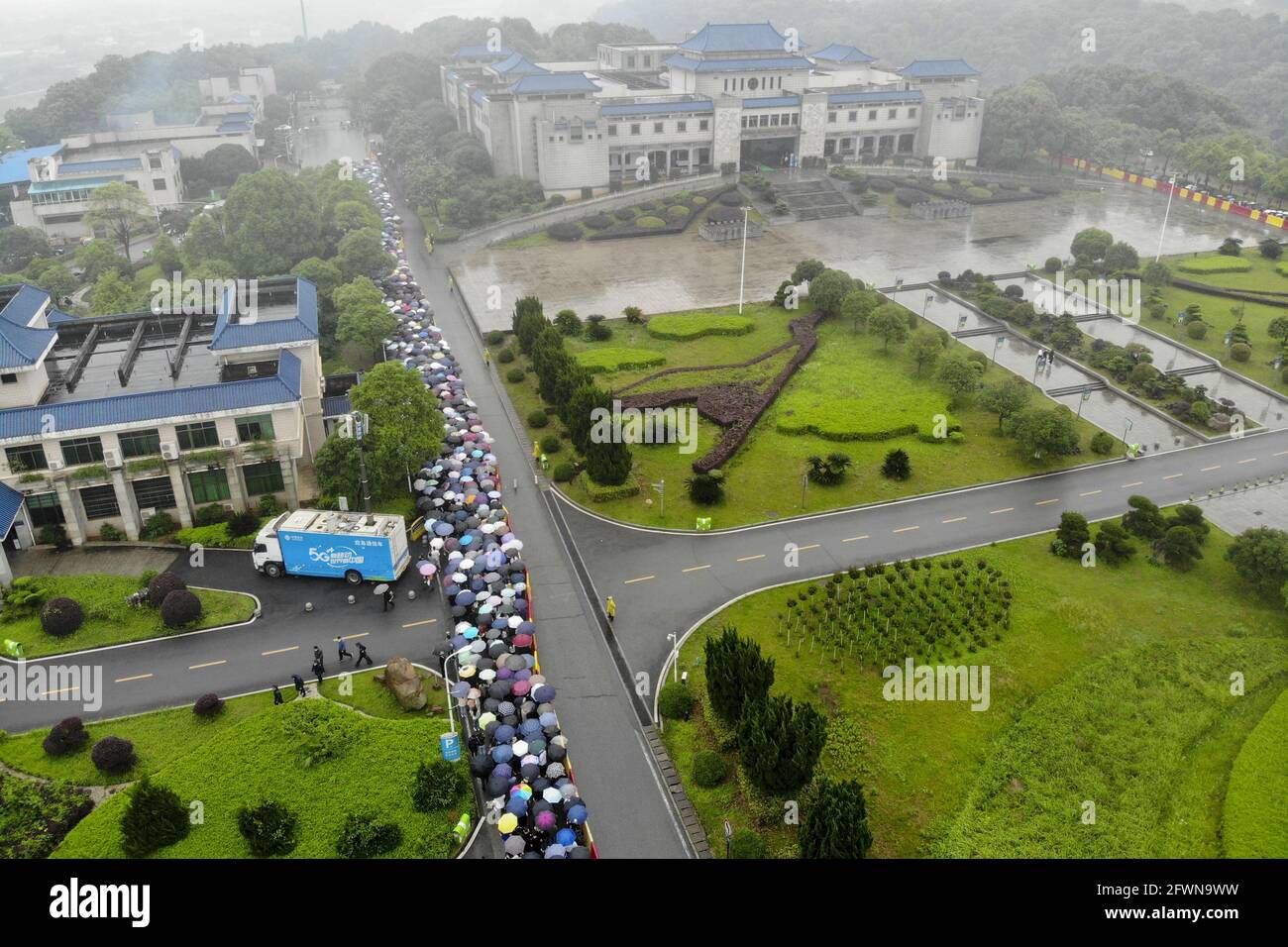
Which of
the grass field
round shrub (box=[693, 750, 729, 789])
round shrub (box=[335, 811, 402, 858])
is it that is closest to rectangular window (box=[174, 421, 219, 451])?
round shrub (box=[335, 811, 402, 858])

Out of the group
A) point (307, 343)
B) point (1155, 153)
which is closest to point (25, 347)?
point (307, 343)

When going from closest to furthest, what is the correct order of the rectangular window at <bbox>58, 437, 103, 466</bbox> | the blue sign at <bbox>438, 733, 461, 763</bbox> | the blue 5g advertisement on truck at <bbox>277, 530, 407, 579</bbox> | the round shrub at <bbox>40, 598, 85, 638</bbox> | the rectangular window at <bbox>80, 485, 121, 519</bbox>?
the blue sign at <bbox>438, 733, 461, 763</bbox>
the round shrub at <bbox>40, 598, 85, 638</bbox>
the blue 5g advertisement on truck at <bbox>277, 530, 407, 579</bbox>
the rectangular window at <bbox>58, 437, 103, 466</bbox>
the rectangular window at <bbox>80, 485, 121, 519</bbox>

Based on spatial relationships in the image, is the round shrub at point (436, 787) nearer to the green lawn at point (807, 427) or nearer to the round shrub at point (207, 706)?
the round shrub at point (207, 706)

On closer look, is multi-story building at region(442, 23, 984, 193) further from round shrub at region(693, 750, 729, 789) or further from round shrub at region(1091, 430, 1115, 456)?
round shrub at region(693, 750, 729, 789)

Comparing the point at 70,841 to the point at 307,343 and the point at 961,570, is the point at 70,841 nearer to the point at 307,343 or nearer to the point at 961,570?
the point at 307,343

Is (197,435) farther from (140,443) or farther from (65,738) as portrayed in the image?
(65,738)

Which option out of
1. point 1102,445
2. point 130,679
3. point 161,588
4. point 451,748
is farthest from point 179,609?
point 1102,445
